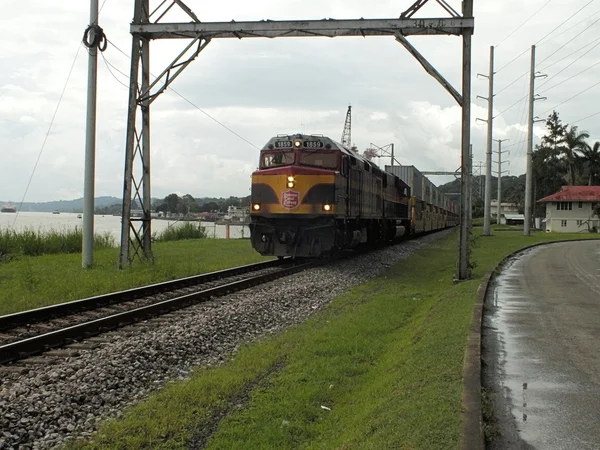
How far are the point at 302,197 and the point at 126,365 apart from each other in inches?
450

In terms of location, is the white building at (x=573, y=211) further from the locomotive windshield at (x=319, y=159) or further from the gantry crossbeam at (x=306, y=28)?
the gantry crossbeam at (x=306, y=28)

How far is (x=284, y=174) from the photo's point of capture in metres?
17.8

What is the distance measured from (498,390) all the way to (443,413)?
1.32 metres

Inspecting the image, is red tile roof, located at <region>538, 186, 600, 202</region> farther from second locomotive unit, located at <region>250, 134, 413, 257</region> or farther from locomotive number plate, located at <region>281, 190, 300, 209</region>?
locomotive number plate, located at <region>281, 190, 300, 209</region>

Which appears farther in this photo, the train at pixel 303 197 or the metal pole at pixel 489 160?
the metal pole at pixel 489 160

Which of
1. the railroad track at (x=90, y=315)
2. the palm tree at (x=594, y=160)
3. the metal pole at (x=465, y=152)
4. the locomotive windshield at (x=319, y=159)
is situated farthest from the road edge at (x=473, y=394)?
the palm tree at (x=594, y=160)

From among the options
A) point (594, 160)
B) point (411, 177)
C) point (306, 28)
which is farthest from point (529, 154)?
point (594, 160)

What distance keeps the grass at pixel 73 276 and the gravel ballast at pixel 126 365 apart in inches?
118

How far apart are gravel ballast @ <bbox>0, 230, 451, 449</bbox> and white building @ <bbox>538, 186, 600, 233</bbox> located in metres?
67.6

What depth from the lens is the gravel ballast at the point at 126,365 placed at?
5113 millimetres

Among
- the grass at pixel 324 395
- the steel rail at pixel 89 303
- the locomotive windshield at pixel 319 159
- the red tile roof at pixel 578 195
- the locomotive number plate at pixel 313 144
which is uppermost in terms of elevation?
the red tile roof at pixel 578 195

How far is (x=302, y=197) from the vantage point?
17797 millimetres

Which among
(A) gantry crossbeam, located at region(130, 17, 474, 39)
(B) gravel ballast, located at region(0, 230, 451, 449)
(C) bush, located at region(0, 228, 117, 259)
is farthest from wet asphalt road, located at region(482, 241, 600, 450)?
(C) bush, located at region(0, 228, 117, 259)

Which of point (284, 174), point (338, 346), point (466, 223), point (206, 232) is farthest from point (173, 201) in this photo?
point (338, 346)
